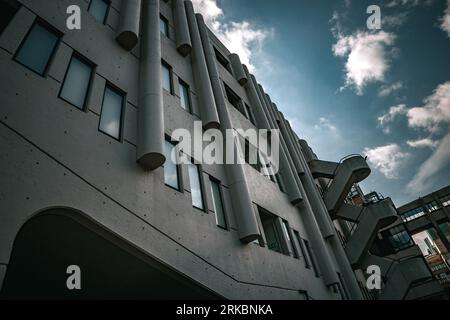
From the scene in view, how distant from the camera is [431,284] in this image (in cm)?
2311

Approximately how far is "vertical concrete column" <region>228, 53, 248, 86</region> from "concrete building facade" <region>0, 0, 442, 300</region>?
8306 millimetres

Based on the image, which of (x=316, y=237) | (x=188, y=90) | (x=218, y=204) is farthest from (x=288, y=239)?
(x=188, y=90)

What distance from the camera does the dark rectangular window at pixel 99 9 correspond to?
9629 mm

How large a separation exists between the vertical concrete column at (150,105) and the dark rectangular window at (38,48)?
274cm

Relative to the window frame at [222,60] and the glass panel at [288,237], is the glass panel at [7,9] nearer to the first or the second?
the glass panel at [288,237]

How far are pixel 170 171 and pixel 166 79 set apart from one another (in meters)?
4.97

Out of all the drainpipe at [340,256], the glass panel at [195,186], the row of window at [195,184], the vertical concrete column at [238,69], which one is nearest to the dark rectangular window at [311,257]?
the drainpipe at [340,256]

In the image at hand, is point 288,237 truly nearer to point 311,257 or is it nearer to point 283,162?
point 311,257

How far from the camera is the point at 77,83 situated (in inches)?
299

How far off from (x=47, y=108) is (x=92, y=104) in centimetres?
142

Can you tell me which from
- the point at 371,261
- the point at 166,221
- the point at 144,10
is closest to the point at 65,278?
the point at 166,221

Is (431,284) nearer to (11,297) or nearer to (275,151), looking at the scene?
(275,151)

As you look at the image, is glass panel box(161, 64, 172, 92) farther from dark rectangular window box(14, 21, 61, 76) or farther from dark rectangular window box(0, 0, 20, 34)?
dark rectangular window box(0, 0, 20, 34)

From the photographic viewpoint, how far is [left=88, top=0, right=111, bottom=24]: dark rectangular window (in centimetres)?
963
